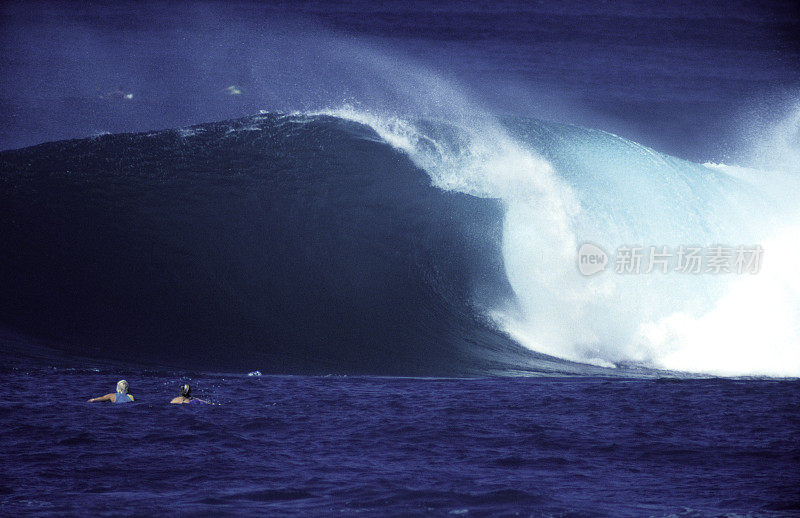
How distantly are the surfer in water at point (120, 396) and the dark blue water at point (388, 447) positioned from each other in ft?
0.43

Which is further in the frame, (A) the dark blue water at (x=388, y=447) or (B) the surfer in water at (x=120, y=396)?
(B) the surfer in water at (x=120, y=396)

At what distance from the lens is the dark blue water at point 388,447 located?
5.85m

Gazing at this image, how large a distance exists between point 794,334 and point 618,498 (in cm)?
908

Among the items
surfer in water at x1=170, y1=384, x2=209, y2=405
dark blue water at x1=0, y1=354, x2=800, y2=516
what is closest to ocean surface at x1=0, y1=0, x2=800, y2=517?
dark blue water at x1=0, y1=354, x2=800, y2=516

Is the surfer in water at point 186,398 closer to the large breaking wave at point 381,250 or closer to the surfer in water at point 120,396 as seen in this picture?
the surfer in water at point 120,396

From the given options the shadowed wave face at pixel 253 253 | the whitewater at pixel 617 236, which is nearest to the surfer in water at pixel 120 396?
the shadowed wave face at pixel 253 253

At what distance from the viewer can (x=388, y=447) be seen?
7.16 metres

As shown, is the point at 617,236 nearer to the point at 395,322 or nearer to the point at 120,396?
the point at 395,322

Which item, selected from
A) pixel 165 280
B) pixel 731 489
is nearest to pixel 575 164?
pixel 165 280

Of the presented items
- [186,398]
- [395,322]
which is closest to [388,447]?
[186,398]

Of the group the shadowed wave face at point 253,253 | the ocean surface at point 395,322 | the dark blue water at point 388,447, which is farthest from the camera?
the shadowed wave face at point 253,253

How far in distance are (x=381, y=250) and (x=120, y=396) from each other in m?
5.77

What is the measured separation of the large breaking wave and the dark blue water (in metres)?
1.40

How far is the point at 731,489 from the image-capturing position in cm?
628
